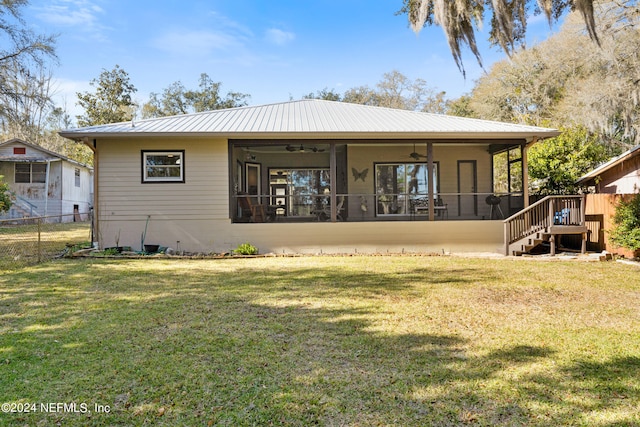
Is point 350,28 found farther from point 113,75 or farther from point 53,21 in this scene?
point 113,75

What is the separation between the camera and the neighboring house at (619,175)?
11.9 meters

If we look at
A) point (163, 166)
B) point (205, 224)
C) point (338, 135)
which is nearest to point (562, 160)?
point (338, 135)

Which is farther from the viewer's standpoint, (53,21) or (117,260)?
(53,21)

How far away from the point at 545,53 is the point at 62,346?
90.0 feet

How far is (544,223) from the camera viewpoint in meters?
9.94

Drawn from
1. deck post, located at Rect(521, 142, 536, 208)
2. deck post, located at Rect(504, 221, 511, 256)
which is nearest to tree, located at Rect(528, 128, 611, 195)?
deck post, located at Rect(521, 142, 536, 208)

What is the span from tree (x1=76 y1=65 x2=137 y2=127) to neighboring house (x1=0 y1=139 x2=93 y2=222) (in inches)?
342

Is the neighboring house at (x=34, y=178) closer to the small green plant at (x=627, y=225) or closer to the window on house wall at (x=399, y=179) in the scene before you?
the window on house wall at (x=399, y=179)

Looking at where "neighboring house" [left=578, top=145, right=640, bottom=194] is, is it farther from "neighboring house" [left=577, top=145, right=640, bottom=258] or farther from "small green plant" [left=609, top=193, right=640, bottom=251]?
"small green plant" [left=609, top=193, right=640, bottom=251]

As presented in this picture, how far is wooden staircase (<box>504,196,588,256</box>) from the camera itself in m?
9.60

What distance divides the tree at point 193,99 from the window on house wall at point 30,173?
13034mm

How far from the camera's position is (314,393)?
2.72 m

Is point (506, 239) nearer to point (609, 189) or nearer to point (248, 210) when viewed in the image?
point (609, 189)

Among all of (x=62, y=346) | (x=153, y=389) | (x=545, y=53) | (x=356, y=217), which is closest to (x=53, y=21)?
(x=356, y=217)
